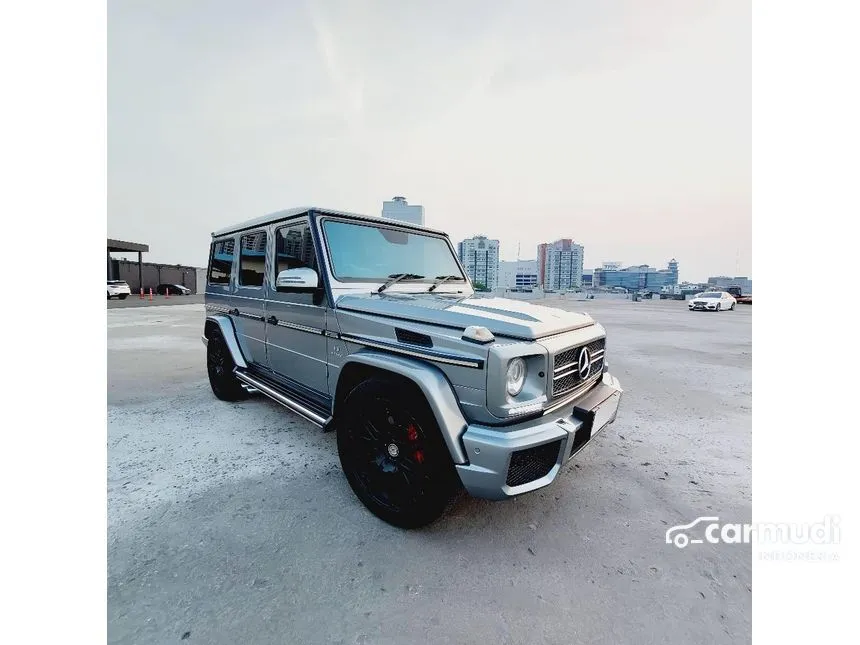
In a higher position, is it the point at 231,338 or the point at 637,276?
the point at 637,276

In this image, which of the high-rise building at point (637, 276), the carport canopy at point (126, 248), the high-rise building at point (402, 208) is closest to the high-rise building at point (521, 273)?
the high-rise building at point (637, 276)

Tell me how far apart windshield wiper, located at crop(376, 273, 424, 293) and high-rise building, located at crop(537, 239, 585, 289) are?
98.3 meters

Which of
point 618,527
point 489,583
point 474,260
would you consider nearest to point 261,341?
point 489,583

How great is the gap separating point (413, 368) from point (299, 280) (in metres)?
1.11

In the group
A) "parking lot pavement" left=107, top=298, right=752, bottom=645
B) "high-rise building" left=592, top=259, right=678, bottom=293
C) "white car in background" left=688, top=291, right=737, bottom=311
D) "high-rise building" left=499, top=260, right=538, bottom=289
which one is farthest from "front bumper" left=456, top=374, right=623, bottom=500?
"high-rise building" left=592, top=259, right=678, bottom=293

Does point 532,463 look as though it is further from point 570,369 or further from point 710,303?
point 710,303

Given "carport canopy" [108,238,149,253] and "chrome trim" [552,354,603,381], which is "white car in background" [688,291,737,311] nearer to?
"chrome trim" [552,354,603,381]

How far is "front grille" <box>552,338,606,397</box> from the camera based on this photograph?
2.29 meters

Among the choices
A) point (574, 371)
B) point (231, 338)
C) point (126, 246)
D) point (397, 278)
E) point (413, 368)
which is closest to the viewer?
point (413, 368)

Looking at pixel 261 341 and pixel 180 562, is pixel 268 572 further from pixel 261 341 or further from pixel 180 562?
pixel 261 341

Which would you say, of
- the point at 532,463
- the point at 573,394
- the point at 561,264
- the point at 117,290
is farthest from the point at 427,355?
the point at 561,264

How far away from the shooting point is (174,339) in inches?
379

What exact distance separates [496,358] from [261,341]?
281cm

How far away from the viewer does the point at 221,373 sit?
4609 mm
